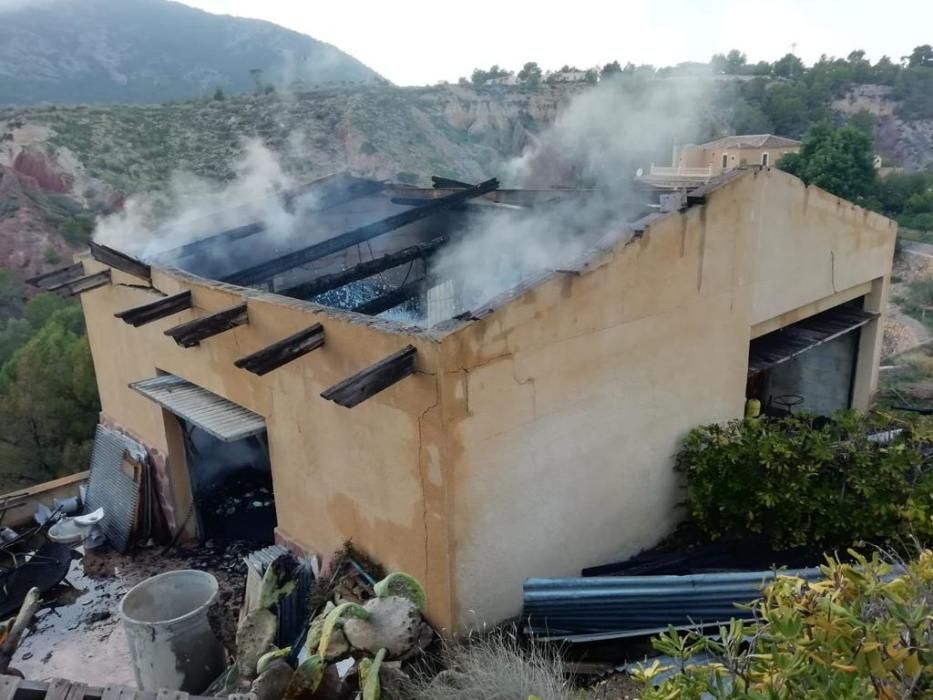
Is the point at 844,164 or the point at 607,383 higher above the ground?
the point at 607,383

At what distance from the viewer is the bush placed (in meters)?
5.88

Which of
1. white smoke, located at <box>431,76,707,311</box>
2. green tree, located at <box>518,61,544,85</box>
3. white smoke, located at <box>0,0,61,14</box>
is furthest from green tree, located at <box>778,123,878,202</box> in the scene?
white smoke, located at <box>0,0,61,14</box>

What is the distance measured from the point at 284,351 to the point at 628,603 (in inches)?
134

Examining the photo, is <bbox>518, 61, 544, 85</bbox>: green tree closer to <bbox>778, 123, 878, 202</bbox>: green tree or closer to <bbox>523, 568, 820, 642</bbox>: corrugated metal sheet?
<bbox>778, 123, 878, 202</bbox>: green tree

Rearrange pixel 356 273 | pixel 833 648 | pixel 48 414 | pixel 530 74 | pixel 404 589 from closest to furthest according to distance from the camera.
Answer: pixel 833 648
pixel 404 589
pixel 356 273
pixel 48 414
pixel 530 74

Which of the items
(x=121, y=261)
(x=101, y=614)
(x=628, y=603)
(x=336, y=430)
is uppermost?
(x=121, y=261)

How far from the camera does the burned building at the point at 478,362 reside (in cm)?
522

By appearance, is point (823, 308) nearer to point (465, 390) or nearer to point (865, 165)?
point (465, 390)

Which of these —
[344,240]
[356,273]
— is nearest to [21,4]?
[344,240]

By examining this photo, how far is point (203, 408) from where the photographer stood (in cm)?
722

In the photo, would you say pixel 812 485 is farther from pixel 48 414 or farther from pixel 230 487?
pixel 48 414

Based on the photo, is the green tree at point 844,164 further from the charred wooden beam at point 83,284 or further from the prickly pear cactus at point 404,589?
the prickly pear cactus at point 404,589

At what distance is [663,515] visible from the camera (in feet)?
22.5

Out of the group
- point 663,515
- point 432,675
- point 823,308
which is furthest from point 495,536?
point 823,308
